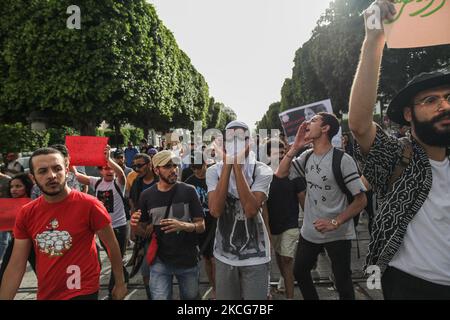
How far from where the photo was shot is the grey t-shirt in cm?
389

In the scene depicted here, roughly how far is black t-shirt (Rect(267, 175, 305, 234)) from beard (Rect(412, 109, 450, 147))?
300cm

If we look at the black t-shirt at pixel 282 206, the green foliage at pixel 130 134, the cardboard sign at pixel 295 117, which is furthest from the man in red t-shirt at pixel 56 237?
the green foliage at pixel 130 134

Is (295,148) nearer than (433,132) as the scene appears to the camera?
No

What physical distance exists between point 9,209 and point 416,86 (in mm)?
4599

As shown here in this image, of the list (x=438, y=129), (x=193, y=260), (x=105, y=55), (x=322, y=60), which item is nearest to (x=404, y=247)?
(x=438, y=129)

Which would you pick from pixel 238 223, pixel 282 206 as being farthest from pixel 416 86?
pixel 282 206

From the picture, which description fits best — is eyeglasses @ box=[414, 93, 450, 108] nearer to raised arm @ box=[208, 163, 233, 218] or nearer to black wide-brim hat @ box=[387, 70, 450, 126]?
black wide-brim hat @ box=[387, 70, 450, 126]

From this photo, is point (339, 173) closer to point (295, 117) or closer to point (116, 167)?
point (116, 167)

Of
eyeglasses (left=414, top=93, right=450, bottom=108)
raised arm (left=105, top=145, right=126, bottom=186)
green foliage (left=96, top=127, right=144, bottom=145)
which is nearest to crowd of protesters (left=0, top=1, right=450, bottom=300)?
eyeglasses (left=414, top=93, right=450, bottom=108)

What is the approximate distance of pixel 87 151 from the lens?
5.88m

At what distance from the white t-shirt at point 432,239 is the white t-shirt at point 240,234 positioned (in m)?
1.31

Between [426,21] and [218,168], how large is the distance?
1.88 m
